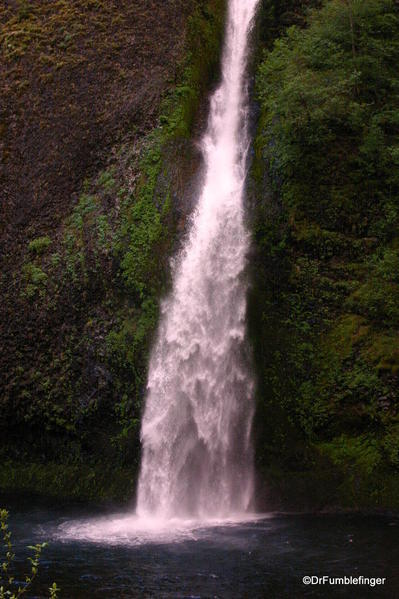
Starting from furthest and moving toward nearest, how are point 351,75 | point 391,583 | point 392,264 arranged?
point 351,75
point 392,264
point 391,583

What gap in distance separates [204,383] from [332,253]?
322 centimetres

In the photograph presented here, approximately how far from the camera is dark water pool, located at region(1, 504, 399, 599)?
7211mm

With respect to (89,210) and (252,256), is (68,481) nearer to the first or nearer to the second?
(252,256)

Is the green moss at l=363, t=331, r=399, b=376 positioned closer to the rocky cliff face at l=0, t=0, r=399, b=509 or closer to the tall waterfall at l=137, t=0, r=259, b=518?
the rocky cliff face at l=0, t=0, r=399, b=509

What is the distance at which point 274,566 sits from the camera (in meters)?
7.81

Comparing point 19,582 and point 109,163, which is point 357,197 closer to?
point 109,163

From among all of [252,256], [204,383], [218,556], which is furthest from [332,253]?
[218,556]

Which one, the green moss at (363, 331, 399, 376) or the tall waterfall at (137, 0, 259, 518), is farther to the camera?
the green moss at (363, 331, 399, 376)

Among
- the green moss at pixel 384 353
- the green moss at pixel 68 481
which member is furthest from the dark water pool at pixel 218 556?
the green moss at pixel 384 353

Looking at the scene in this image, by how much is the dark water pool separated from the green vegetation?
1.35m

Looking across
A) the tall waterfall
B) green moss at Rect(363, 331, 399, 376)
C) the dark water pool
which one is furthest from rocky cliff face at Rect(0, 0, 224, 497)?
green moss at Rect(363, 331, 399, 376)

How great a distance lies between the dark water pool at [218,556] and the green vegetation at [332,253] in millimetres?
1348


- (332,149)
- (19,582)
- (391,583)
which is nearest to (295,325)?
(332,149)

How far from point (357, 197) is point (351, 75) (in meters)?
2.18
